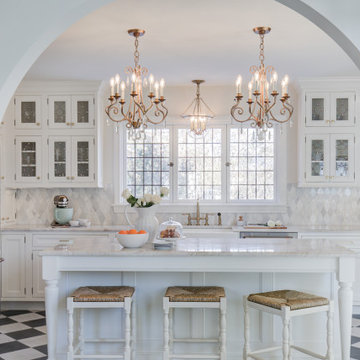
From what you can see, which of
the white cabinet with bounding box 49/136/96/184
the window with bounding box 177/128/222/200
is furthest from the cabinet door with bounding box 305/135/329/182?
the white cabinet with bounding box 49/136/96/184

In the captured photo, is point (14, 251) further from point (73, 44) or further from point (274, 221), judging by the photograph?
point (274, 221)

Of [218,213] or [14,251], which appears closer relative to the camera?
[14,251]

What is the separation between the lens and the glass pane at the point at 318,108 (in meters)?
6.18

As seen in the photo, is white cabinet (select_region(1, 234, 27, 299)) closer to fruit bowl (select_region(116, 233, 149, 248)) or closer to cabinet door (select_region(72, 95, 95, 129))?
cabinet door (select_region(72, 95, 95, 129))

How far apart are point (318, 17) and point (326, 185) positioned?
3889mm

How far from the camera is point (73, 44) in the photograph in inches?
185

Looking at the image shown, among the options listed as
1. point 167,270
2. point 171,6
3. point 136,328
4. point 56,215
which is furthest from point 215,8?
point 56,215

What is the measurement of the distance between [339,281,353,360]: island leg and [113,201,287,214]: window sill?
2.85 metres

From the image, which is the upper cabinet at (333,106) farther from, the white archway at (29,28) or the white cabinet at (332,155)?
the white archway at (29,28)

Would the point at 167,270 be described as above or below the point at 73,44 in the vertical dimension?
below

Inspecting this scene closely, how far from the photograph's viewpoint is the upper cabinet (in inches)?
243

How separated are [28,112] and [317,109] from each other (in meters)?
3.48

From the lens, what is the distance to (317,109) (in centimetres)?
618

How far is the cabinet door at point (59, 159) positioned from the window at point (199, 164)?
142 cm
